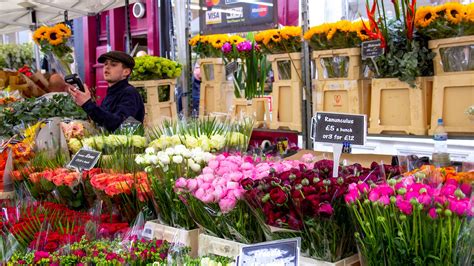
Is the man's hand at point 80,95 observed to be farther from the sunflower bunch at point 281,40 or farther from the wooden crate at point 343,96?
the wooden crate at point 343,96

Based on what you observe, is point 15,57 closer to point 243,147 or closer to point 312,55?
point 312,55

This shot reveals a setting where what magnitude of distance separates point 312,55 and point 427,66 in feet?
2.52

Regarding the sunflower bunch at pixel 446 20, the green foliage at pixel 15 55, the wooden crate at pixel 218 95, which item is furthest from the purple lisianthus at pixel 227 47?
the green foliage at pixel 15 55

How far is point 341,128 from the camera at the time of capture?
1.74 meters

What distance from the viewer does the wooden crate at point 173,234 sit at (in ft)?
6.16

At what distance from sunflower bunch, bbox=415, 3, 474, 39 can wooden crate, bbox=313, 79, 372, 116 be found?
1.77 feet

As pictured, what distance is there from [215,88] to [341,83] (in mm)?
1452

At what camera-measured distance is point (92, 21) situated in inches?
387

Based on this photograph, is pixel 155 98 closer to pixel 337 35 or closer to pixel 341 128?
pixel 337 35

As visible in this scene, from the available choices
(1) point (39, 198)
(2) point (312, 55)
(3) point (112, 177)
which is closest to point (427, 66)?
(2) point (312, 55)

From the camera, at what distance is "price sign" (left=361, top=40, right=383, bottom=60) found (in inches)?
127

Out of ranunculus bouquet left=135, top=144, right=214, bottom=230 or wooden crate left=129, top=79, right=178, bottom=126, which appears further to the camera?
wooden crate left=129, top=79, right=178, bottom=126

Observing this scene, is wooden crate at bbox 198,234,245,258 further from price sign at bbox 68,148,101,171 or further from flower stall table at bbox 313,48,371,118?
flower stall table at bbox 313,48,371,118

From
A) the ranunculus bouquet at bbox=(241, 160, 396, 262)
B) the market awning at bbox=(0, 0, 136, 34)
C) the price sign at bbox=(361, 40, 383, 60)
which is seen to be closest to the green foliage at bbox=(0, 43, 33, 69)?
the market awning at bbox=(0, 0, 136, 34)
